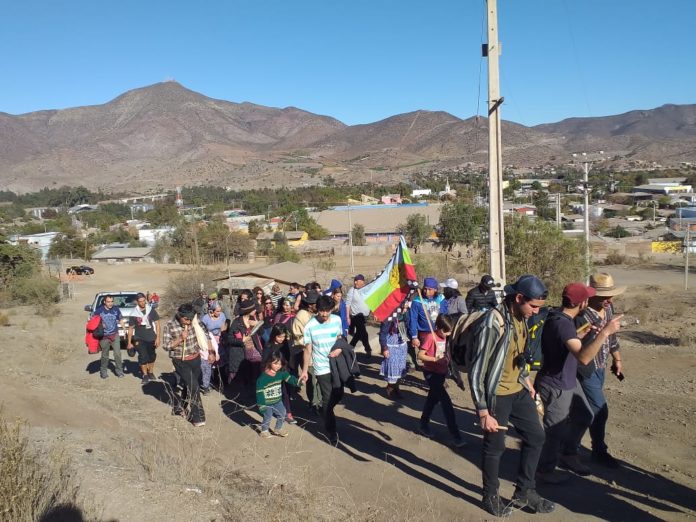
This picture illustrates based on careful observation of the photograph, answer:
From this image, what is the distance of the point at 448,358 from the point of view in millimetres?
5680

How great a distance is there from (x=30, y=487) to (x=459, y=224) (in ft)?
201

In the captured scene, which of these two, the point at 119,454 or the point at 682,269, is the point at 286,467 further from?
the point at 682,269

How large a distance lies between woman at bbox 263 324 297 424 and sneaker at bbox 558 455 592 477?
3.12 metres

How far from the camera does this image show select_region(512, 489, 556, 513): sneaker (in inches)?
197

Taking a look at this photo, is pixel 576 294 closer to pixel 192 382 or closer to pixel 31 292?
pixel 192 382

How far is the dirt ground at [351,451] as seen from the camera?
503 centimetres

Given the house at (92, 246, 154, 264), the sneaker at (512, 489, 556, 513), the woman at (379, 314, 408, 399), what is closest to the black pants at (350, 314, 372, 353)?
the woman at (379, 314, 408, 399)

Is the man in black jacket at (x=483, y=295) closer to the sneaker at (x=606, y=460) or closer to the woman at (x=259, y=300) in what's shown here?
the sneaker at (x=606, y=460)

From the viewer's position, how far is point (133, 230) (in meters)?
87.9

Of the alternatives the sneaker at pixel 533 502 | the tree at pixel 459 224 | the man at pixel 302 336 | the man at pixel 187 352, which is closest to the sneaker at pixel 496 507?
the sneaker at pixel 533 502

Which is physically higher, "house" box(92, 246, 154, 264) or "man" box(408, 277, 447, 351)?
"man" box(408, 277, 447, 351)

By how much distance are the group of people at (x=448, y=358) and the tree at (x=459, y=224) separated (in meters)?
53.9

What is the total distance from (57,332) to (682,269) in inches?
1534

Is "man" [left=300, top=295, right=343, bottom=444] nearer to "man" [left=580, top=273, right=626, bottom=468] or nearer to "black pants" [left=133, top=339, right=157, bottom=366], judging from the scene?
"man" [left=580, top=273, right=626, bottom=468]
